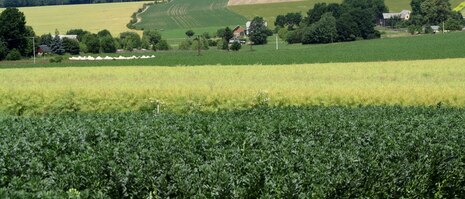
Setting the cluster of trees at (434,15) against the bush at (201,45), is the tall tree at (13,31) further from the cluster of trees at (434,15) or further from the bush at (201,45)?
the cluster of trees at (434,15)

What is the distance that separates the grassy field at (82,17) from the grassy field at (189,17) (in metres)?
3.53

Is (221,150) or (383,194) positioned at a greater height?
(221,150)

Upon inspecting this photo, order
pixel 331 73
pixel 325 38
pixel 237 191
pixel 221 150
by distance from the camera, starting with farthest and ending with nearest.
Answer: pixel 325 38 < pixel 331 73 < pixel 221 150 < pixel 237 191

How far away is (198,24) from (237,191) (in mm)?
95703

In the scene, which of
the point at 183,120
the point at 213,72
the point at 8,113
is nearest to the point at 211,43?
the point at 213,72

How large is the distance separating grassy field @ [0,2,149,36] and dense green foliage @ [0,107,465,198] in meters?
85.3

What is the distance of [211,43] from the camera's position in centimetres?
8694

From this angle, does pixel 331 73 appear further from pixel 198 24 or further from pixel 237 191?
pixel 198 24

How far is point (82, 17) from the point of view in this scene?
11662 centimetres

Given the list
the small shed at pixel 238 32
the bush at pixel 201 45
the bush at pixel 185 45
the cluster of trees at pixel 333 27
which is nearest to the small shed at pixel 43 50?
the bush at pixel 185 45

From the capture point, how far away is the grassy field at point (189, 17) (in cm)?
10244

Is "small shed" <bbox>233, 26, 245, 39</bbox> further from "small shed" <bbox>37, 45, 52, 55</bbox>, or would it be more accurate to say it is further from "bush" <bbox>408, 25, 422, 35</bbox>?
"small shed" <bbox>37, 45, 52, 55</bbox>

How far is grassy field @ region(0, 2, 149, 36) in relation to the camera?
105m

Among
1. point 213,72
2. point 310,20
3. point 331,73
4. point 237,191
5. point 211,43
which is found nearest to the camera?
point 237,191
